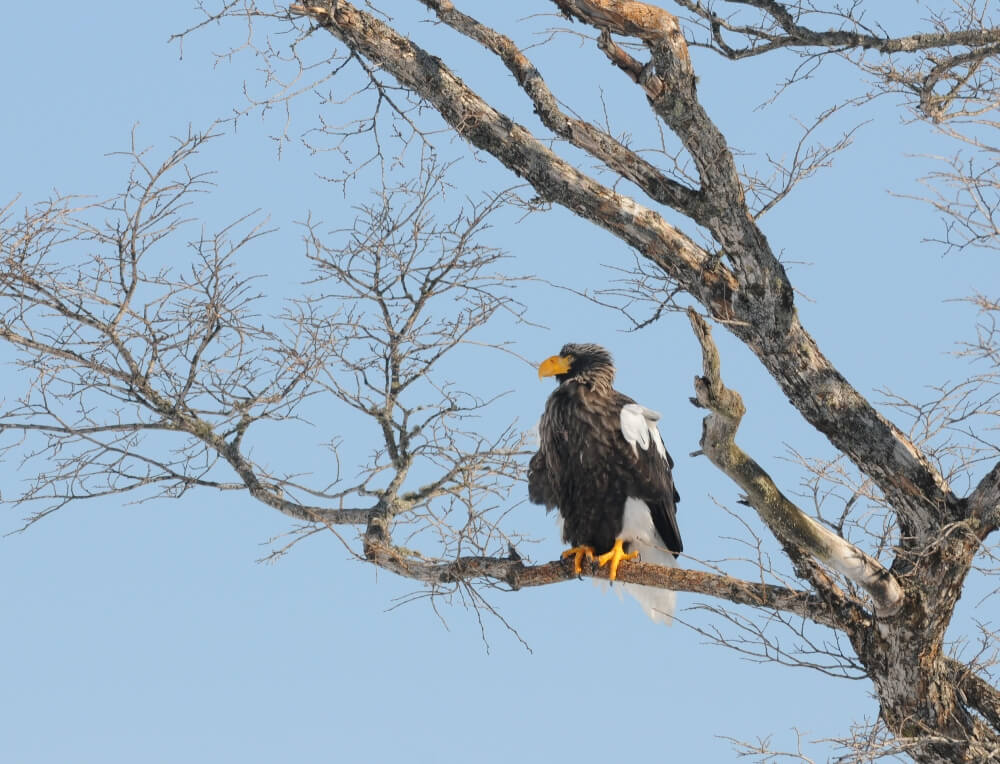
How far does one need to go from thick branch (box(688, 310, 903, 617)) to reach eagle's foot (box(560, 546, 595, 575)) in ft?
3.93

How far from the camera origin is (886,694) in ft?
20.9

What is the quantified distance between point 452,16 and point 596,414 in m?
2.76

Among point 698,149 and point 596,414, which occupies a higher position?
point 698,149

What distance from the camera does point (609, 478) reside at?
6773 mm

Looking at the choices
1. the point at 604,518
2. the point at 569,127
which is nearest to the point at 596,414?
the point at 604,518

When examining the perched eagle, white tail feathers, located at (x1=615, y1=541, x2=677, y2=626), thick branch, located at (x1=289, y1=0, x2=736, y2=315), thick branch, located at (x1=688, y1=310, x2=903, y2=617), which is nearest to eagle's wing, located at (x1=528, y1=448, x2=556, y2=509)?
the perched eagle

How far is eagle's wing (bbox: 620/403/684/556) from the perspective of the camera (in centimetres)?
672

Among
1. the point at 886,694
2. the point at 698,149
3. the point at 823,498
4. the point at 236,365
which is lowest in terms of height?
the point at 886,694

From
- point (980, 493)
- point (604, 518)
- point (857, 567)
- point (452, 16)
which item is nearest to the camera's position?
point (857, 567)

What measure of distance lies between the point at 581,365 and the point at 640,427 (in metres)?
0.78

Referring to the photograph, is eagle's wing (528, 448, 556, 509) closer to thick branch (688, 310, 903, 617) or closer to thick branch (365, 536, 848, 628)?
thick branch (365, 536, 848, 628)

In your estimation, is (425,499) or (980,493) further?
(425,499)

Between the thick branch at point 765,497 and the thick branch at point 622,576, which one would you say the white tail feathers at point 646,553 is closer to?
the thick branch at point 622,576

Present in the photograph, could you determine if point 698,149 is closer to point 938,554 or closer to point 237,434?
point 938,554
